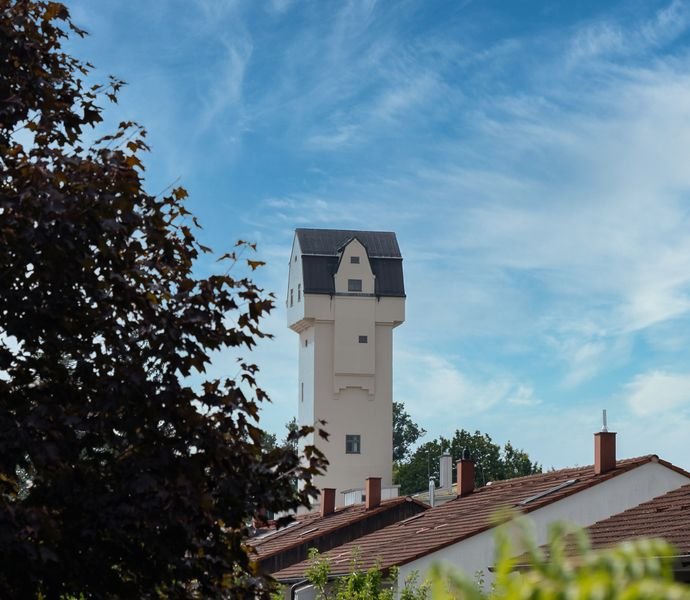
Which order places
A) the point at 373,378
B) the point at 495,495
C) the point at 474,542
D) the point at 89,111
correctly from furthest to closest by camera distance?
the point at 373,378
the point at 495,495
the point at 474,542
the point at 89,111

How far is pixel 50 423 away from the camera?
930 cm

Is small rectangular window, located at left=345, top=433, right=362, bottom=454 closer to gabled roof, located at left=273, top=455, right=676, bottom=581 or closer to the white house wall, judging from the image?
gabled roof, located at left=273, top=455, right=676, bottom=581

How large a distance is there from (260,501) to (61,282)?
2512 millimetres

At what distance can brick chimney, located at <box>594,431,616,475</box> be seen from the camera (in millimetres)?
32406

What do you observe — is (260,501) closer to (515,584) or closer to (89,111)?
(89,111)

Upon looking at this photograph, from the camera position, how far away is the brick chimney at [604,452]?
3241 centimetres

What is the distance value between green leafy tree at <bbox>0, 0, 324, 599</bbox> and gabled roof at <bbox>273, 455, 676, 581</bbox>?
1888 centimetres

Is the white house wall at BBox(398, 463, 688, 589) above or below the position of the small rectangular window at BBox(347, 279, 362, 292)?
below

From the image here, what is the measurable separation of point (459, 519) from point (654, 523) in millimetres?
11732

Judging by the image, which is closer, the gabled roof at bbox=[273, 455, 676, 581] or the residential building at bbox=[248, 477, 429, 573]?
the gabled roof at bbox=[273, 455, 676, 581]

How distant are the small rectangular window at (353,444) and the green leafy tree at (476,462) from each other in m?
13.1

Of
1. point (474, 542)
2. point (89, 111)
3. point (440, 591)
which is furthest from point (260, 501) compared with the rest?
point (474, 542)

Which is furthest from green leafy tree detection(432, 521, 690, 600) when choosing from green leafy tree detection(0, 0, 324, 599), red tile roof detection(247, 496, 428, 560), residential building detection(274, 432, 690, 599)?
red tile roof detection(247, 496, 428, 560)

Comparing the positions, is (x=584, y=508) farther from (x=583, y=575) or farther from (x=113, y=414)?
(x=583, y=575)
